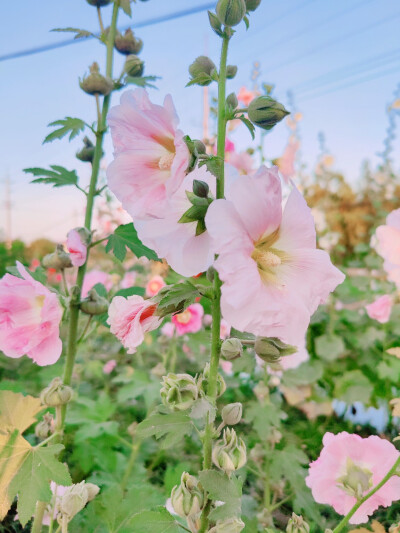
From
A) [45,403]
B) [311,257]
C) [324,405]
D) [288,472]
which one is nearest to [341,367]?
[324,405]

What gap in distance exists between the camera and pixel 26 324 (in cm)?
79

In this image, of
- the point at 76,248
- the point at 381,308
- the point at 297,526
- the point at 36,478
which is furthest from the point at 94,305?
the point at 381,308

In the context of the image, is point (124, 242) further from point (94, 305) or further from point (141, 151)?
point (141, 151)

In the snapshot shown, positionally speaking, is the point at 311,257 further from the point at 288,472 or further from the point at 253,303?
the point at 288,472

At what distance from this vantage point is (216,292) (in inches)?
22.8

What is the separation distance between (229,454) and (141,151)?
41cm

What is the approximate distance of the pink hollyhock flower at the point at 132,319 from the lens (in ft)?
1.85

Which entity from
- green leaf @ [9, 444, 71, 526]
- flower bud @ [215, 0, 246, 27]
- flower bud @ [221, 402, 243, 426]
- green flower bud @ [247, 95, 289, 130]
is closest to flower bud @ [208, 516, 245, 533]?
flower bud @ [221, 402, 243, 426]

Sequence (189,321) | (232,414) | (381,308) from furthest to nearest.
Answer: (189,321)
(381,308)
(232,414)

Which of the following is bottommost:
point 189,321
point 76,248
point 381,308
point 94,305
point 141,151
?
point 189,321

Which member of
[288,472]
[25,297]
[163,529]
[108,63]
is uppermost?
[108,63]

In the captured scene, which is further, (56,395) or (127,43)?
(127,43)

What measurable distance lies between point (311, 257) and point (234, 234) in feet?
0.34

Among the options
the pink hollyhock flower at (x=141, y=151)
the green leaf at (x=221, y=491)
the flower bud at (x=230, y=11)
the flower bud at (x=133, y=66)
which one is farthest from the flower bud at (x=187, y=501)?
the flower bud at (x=133, y=66)
